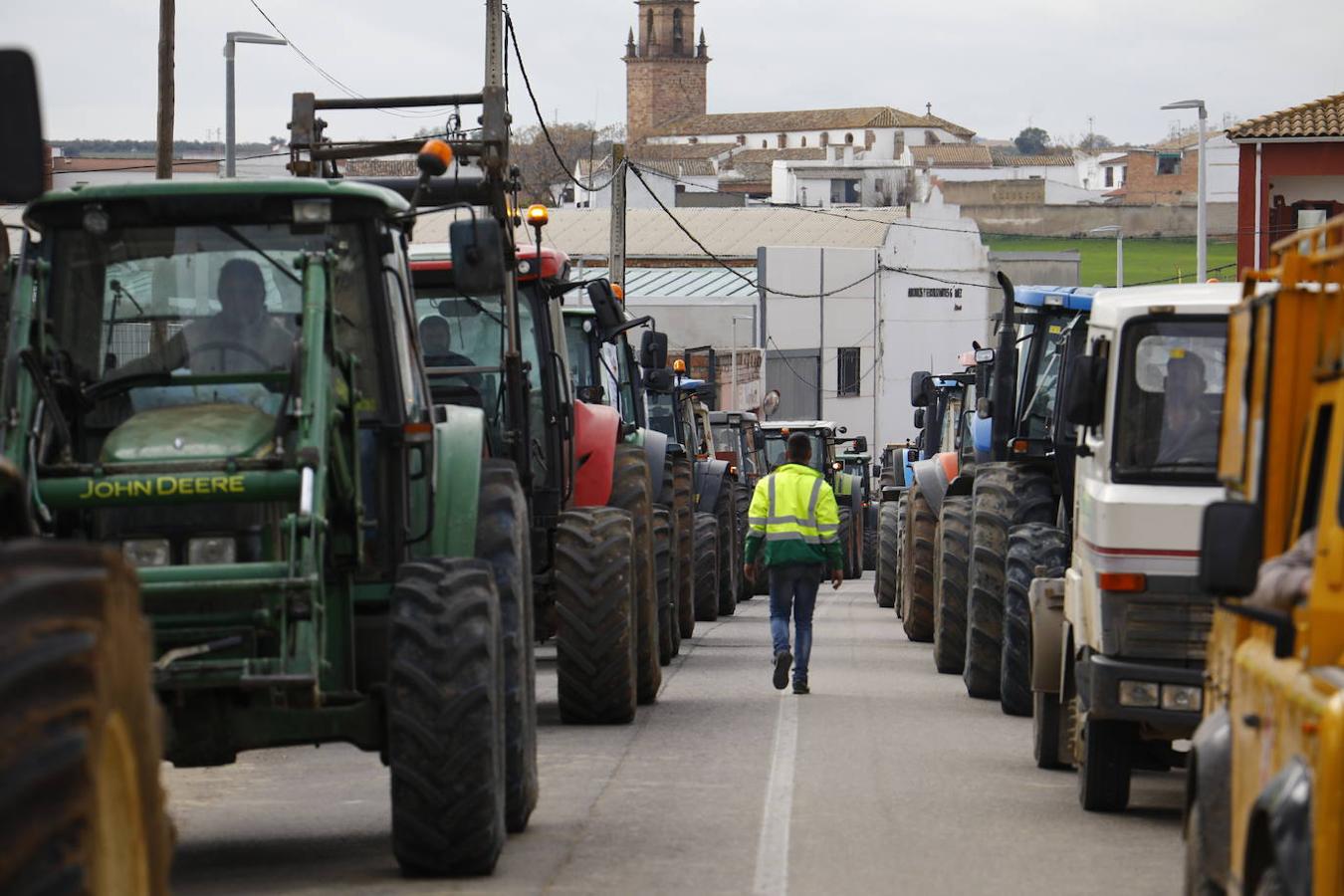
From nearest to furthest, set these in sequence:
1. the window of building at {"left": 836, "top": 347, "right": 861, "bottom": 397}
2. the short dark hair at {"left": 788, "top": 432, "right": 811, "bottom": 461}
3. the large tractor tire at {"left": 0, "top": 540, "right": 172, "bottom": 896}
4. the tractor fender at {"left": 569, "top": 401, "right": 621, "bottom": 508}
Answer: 1. the large tractor tire at {"left": 0, "top": 540, "right": 172, "bottom": 896}
2. the tractor fender at {"left": 569, "top": 401, "right": 621, "bottom": 508}
3. the short dark hair at {"left": 788, "top": 432, "right": 811, "bottom": 461}
4. the window of building at {"left": 836, "top": 347, "right": 861, "bottom": 397}

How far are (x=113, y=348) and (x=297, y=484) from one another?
1.22 meters

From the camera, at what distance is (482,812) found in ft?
29.3

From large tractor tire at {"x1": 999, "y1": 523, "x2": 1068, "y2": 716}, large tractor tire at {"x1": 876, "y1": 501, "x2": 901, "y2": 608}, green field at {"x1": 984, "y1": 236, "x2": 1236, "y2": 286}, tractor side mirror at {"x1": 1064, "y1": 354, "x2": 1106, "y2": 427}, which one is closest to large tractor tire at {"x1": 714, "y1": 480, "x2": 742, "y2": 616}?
large tractor tire at {"x1": 876, "y1": 501, "x2": 901, "y2": 608}

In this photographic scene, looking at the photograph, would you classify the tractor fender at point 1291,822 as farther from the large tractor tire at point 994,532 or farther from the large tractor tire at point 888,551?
the large tractor tire at point 888,551

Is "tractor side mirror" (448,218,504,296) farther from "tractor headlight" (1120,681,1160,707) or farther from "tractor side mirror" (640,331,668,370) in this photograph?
"tractor side mirror" (640,331,668,370)

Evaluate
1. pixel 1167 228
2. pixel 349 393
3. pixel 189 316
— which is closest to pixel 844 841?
pixel 349 393

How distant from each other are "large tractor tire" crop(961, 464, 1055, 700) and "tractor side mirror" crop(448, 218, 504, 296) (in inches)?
261

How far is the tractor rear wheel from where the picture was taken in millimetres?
15617

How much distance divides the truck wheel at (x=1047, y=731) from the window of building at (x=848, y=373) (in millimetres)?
64175

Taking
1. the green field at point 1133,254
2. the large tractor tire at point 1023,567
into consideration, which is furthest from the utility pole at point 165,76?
the green field at point 1133,254

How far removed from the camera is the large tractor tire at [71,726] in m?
4.49

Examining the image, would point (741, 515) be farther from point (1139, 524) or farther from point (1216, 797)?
point (1216, 797)

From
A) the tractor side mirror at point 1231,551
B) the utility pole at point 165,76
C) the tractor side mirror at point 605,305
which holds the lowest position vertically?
the tractor side mirror at point 1231,551

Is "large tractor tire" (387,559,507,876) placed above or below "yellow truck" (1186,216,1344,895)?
below
